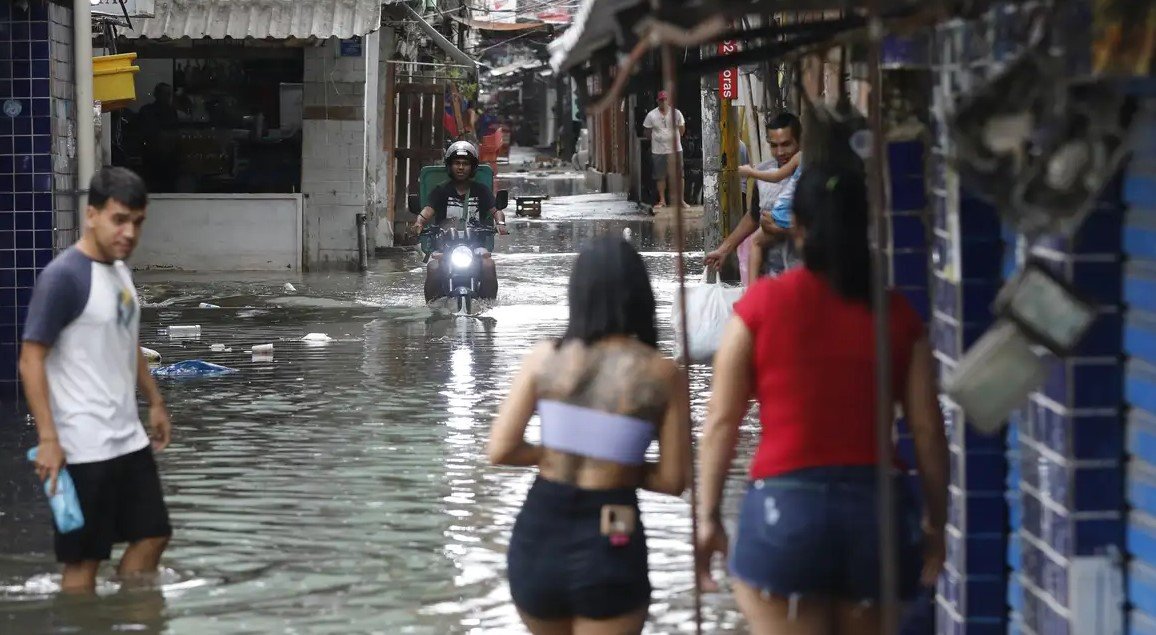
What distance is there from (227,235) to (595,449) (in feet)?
56.3

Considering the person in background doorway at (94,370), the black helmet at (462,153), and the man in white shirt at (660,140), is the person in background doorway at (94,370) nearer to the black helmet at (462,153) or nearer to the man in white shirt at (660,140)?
the black helmet at (462,153)

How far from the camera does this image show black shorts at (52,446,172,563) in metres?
6.30

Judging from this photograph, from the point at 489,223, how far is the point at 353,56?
5.23 m

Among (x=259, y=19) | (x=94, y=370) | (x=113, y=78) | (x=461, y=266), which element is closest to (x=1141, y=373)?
(x=94, y=370)

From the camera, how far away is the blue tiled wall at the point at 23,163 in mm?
11789

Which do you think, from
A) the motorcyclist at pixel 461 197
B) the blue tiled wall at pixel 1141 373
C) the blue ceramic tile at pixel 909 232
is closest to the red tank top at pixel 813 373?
the blue tiled wall at pixel 1141 373

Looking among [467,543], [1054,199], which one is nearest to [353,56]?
[467,543]

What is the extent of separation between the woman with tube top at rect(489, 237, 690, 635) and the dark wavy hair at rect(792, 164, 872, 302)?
1.91ft

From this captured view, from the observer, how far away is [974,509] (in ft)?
17.8

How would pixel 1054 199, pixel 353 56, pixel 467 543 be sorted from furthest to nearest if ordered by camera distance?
pixel 353 56
pixel 467 543
pixel 1054 199

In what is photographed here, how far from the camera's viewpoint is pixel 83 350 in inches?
245

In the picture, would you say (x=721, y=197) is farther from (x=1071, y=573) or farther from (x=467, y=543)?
(x=1071, y=573)

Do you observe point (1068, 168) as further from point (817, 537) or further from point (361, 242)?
point (361, 242)

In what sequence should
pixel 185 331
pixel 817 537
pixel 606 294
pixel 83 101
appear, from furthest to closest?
pixel 185 331
pixel 83 101
pixel 606 294
pixel 817 537
